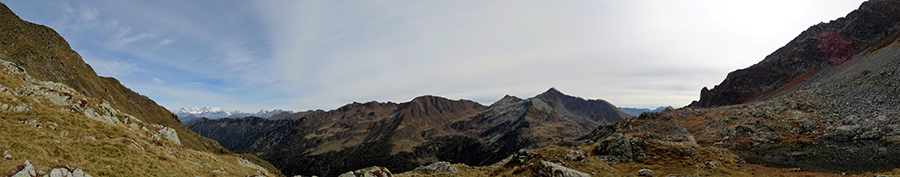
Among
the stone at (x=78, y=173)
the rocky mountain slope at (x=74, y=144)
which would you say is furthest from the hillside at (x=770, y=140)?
the stone at (x=78, y=173)

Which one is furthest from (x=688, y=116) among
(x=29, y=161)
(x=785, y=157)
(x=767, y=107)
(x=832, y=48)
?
(x=29, y=161)

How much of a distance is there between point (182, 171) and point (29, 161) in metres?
8.24

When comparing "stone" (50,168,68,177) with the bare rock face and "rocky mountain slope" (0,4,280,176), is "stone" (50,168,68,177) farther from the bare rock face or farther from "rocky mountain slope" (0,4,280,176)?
the bare rock face

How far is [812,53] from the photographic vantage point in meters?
121

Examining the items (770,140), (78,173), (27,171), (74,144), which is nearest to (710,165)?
(770,140)

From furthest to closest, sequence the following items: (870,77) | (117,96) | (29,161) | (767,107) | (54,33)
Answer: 1. (117,96)
2. (54,33)
3. (767,107)
4. (870,77)
5. (29,161)

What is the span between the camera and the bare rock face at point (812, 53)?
10789cm

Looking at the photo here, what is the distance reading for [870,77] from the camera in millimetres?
63688

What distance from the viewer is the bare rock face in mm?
107887

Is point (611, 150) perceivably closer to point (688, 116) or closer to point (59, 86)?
point (688, 116)

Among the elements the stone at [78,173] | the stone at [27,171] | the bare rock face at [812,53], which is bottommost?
the stone at [78,173]

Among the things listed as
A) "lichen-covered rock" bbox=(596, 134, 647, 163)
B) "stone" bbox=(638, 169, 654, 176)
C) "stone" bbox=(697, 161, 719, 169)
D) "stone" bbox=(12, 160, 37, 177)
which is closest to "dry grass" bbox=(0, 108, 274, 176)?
"stone" bbox=(12, 160, 37, 177)

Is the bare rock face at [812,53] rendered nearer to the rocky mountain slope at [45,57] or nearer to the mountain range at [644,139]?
the mountain range at [644,139]

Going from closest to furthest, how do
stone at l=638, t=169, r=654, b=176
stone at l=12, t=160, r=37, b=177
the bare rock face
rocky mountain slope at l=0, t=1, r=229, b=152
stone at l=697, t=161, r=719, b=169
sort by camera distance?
stone at l=12, t=160, r=37, b=177
stone at l=638, t=169, r=654, b=176
stone at l=697, t=161, r=719, b=169
rocky mountain slope at l=0, t=1, r=229, b=152
the bare rock face
